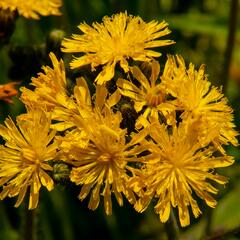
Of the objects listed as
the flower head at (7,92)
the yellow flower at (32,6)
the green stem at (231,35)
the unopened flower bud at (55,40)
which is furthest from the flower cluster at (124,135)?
the green stem at (231,35)

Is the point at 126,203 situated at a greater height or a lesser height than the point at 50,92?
lesser

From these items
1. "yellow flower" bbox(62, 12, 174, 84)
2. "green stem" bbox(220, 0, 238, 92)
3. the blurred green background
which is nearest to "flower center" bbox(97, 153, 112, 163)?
"yellow flower" bbox(62, 12, 174, 84)

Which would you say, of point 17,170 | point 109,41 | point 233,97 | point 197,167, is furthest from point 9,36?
point 233,97

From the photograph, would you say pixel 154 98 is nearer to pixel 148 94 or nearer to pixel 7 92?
pixel 148 94

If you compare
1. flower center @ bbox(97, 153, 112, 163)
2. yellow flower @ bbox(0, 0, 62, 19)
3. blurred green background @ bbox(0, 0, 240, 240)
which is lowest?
blurred green background @ bbox(0, 0, 240, 240)

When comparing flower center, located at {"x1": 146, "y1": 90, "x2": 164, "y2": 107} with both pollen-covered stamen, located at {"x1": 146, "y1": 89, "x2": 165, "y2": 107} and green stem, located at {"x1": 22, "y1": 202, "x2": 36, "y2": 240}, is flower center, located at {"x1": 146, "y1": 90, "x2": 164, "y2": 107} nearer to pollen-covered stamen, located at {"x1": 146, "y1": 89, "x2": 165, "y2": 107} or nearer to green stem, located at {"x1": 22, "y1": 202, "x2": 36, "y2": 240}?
pollen-covered stamen, located at {"x1": 146, "y1": 89, "x2": 165, "y2": 107}

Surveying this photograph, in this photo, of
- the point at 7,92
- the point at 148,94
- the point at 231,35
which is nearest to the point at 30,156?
the point at 148,94

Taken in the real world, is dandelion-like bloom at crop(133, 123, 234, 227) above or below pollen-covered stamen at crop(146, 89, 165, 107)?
below

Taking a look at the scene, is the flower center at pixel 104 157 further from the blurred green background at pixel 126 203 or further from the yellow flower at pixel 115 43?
the blurred green background at pixel 126 203
